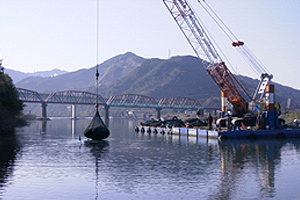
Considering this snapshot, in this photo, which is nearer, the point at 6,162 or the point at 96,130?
the point at 6,162

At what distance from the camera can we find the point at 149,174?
1622 inches

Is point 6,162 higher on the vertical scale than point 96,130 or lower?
lower

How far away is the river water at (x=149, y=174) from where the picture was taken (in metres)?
32.9

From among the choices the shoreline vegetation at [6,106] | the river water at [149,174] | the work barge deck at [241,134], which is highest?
the shoreline vegetation at [6,106]

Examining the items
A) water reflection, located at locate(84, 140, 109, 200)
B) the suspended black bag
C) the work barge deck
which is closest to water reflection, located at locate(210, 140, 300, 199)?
the work barge deck

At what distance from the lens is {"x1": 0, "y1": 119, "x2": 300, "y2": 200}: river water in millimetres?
32938

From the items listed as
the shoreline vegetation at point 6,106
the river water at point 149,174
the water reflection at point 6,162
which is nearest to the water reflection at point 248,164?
the river water at point 149,174

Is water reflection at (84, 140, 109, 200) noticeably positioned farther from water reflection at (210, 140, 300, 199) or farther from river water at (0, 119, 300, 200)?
water reflection at (210, 140, 300, 199)

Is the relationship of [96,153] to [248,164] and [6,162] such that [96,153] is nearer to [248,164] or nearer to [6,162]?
[6,162]

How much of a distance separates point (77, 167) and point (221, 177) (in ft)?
49.4

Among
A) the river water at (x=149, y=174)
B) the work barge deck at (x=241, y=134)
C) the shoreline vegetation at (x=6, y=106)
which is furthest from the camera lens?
the shoreline vegetation at (x=6, y=106)

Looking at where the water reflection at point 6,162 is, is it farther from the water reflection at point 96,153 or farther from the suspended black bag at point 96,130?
the suspended black bag at point 96,130

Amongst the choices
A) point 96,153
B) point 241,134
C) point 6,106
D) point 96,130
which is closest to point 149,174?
point 96,153

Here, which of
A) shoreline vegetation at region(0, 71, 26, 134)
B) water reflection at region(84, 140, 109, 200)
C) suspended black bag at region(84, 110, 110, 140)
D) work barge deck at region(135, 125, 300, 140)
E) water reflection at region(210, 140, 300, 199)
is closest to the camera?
water reflection at region(210, 140, 300, 199)
